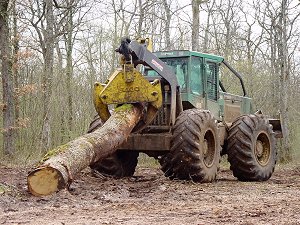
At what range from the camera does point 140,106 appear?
9.48 metres

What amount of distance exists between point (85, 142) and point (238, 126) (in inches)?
162

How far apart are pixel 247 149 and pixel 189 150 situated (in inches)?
76.8

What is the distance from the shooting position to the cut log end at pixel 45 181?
21.6 ft

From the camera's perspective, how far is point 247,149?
424 inches

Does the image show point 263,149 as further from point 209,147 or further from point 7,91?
point 7,91

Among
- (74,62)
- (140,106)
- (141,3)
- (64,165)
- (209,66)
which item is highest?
(141,3)

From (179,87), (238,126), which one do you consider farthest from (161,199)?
(238,126)

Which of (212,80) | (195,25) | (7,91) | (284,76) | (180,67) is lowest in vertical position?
(212,80)

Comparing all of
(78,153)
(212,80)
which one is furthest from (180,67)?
(78,153)

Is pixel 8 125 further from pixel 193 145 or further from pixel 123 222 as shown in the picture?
pixel 123 222

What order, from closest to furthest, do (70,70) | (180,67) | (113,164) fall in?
1. (113,164)
2. (180,67)
3. (70,70)

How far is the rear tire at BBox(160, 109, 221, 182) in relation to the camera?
9.28 metres

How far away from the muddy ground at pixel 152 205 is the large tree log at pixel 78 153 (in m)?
0.18

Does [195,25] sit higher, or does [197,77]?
[195,25]
